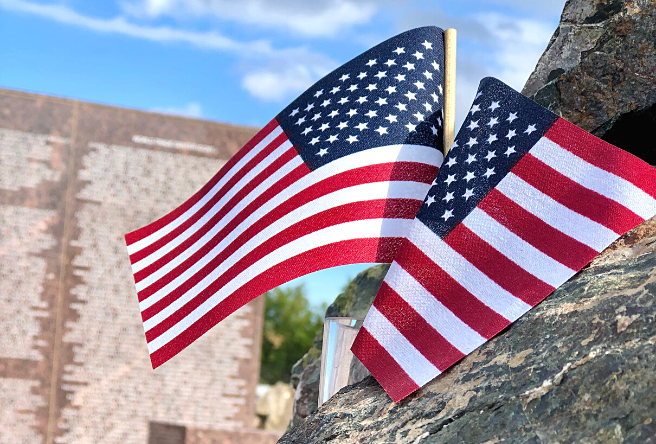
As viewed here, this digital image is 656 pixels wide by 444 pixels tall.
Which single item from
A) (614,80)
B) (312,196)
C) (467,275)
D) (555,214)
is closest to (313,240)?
(312,196)

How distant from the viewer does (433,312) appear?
2.55 meters

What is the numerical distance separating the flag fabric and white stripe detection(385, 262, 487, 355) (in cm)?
28

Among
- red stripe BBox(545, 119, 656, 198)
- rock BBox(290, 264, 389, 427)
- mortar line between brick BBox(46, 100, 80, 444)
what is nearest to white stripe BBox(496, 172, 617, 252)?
red stripe BBox(545, 119, 656, 198)

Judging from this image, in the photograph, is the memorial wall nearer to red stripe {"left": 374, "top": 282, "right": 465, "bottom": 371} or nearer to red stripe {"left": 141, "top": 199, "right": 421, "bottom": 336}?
red stripe {"left": 141, "top": 199, "right": 421, "bottom": 336}

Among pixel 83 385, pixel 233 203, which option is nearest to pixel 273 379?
pixel 83 385

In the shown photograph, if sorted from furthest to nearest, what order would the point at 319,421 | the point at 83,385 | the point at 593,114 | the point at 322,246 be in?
1. the point at 83,385
2. the point at 593,114
3. the point at 322,246
4. the point at 319,421

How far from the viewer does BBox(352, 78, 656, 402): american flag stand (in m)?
2.42

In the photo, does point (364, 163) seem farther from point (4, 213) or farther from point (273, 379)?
point (273, 379)

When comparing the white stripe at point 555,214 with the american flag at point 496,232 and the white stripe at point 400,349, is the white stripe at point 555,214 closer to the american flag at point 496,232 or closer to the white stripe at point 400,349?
the american flag at point 496,232

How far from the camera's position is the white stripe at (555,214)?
241 cm

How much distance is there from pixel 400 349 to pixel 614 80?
1.51m

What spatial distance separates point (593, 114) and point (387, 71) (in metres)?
0.88

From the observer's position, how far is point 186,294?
3.35 m

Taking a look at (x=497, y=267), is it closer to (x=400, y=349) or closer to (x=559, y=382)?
(x=400, y=349)
